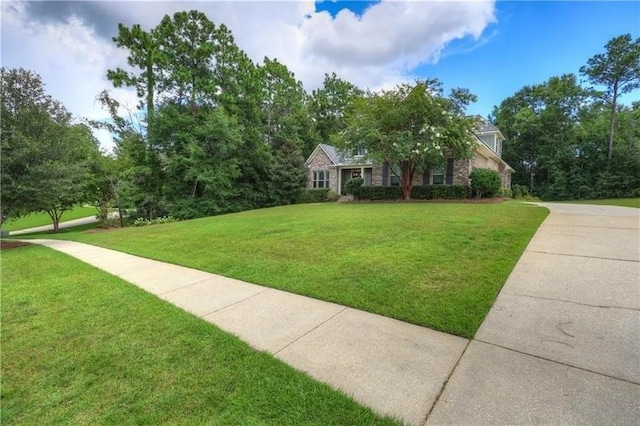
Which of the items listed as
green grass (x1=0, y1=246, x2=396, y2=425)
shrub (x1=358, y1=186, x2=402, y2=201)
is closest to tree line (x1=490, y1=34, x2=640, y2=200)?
shrub (x1=358, y1=186, x2=402, y2=201)

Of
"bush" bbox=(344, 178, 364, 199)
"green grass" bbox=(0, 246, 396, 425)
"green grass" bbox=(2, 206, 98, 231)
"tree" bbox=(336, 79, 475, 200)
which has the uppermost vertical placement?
"tree" bbox=(336, 79, 475, 200)

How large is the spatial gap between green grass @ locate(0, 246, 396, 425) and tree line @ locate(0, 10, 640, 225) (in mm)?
7783

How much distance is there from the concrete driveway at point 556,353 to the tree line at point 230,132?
1139 cm

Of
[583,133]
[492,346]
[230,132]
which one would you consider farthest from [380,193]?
[583,133]

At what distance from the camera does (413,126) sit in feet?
51.5

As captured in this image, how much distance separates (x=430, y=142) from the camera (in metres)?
14.7

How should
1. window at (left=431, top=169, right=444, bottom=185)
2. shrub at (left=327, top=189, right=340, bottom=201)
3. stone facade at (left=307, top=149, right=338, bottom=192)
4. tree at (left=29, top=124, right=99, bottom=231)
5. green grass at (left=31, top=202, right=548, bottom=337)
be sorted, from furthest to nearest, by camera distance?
1. stone facade at (left=307, top=149, right=338, bottom=192)
2. shrub at (left=327, top=189, right=340, bottom=201)
3. window at (left=431, top=169, right=444, bottom=185)
4. tree at (left=29, top=124, right=99, bottom=231)
5. green grass at (left=31, top=202, right=548, bottom=337)

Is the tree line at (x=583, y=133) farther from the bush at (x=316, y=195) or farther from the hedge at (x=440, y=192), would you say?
the bush at (x=316, y=195)

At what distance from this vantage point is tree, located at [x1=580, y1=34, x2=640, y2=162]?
22.0 m

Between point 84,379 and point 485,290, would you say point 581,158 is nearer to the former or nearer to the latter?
point 485,290

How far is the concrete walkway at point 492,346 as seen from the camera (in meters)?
1.92

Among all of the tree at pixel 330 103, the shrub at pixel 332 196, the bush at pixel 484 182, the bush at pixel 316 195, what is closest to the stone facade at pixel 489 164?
the bush at pixel 484 182

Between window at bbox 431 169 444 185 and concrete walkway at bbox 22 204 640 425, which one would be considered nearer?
concrete walkway at bbox 22 204 640 425

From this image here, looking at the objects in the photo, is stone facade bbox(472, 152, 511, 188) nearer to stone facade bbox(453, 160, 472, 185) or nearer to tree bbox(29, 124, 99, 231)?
stone facade bbox(453, 160, 472, 185)
